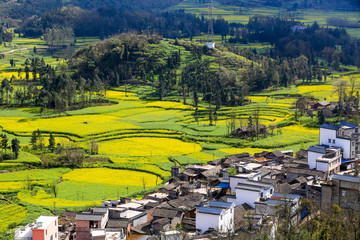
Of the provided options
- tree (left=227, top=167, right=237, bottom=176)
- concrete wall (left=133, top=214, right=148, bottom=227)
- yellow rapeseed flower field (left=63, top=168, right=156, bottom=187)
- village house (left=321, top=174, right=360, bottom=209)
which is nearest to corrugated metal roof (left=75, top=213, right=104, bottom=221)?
concrete wall (left=133, top=214, right=148, bottom=227)

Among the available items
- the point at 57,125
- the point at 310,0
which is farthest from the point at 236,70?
the point at 310,0

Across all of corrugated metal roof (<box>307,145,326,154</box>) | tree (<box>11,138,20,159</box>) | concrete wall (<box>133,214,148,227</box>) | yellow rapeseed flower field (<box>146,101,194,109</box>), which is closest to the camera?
concrete wall (<box>133,214,148,227</box>)

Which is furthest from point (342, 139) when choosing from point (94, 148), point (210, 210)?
point (94, 148)

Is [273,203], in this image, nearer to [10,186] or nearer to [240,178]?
[240,178]

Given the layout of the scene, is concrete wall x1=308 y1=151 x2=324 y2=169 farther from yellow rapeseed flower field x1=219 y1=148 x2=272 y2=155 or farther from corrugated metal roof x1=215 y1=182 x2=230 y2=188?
yellow rapeseed flower field x1=219 y1=148 x2=272 y2=155

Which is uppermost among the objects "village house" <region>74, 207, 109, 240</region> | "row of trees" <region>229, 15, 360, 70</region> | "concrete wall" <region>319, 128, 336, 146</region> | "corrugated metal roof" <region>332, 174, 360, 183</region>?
"row of trees" <region>229, 15, 360, 70</region>

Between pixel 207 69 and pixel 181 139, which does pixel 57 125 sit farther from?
pixel 207 69

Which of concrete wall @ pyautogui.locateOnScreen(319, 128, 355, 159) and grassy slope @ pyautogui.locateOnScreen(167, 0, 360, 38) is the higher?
grassy slope @ pyautogui.locateOnScreen(167, 0, 360, 38)
